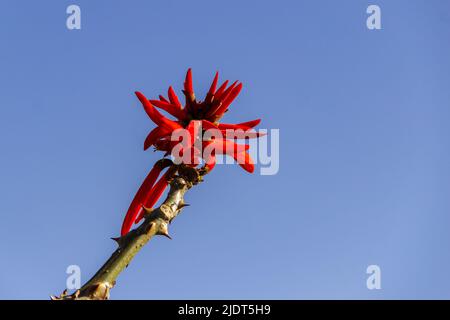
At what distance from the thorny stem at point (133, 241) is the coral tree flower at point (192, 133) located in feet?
0.48

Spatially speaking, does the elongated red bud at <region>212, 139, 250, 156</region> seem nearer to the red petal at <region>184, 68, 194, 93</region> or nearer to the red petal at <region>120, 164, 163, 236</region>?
the red petal at <region>120, 164, 163, 236</region>

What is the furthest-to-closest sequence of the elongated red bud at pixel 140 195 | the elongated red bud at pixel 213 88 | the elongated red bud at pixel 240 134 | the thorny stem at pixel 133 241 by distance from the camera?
the elongated red bud at pixel 213 88, the elongated red bud at pixel 240 134, the elongated red bud at pixel 140 195, the thorny stem at pixel 133 241

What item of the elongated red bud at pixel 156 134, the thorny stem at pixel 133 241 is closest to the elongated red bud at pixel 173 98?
the elongated red bud at pixel 156 134

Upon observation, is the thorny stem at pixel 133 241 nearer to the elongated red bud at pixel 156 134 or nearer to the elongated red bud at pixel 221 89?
the elongated red bud at pixel 156 134

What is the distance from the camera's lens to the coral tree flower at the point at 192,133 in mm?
2461

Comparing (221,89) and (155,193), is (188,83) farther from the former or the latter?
(155,193)

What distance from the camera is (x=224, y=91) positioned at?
273cm

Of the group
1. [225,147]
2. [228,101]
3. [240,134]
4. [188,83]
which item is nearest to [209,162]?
[225,147]

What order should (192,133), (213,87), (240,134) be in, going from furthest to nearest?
(213,87) → (240,134) → (192,133)

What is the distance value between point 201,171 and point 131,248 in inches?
22.1

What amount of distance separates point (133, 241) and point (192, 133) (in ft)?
2.05

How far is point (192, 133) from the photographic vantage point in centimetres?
244
